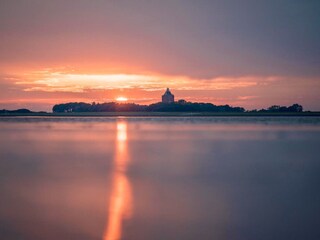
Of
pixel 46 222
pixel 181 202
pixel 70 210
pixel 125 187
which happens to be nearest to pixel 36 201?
pixel 70 210

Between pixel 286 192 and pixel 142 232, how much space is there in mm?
5893

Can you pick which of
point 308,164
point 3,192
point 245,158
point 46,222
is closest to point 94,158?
point 245,158

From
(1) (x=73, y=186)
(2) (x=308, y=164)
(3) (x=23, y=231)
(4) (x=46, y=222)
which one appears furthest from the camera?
(2) (x=308, y=164)

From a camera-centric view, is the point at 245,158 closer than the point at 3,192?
No

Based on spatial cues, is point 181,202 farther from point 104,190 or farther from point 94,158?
point 94,158

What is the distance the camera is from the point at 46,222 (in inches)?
351

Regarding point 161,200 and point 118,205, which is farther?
point 161,200

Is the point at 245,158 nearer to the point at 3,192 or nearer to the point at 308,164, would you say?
the point at 308,164

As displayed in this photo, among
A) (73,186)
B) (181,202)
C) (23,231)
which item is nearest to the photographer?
(23,231)

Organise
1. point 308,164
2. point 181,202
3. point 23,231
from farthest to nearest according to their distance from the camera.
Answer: point 308,164, point 181,202, point 23,231

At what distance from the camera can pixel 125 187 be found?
44.5 feet

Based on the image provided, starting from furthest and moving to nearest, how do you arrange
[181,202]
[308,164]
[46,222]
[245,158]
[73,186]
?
[245,158], [308,164], [73,186], [181,202], [46,222]

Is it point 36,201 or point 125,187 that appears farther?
point 125,187

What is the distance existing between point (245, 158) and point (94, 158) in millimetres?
8950
